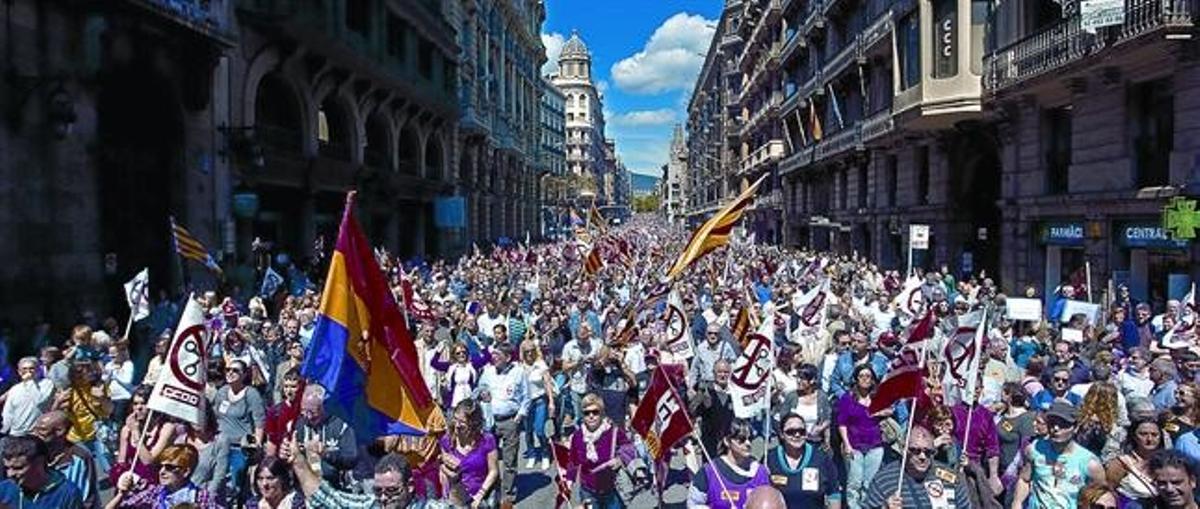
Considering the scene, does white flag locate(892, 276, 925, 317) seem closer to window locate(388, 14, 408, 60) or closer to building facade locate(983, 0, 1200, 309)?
building facade locate(983, 0, 1200, 309)

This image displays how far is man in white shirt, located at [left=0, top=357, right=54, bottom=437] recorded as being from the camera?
8.70 metres

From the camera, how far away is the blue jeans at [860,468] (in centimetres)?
738

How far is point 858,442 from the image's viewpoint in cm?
750

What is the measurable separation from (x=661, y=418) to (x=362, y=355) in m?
2.23

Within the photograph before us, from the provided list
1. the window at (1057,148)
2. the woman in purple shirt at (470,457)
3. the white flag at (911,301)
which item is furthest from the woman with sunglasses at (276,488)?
the window at (1057,148)

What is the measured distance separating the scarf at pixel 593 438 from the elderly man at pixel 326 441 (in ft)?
5.58

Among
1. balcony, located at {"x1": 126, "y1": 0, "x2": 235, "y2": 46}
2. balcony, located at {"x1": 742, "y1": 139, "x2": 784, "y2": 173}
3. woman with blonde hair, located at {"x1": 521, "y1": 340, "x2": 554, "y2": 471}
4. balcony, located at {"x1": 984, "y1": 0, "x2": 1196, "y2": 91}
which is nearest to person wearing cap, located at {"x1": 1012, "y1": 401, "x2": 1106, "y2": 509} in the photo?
woman with blonde hair, located at {"x1": 521, "y1": 340, "x2": 554, "y2": 471}

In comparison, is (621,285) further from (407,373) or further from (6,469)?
(6,469)

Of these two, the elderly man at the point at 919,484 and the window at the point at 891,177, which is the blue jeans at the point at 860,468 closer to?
the elderly man at the point at 919,484

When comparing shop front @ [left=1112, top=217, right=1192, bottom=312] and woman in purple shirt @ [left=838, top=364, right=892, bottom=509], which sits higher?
shop front @ [left=1112, top=217, right=1192, bottom=312]

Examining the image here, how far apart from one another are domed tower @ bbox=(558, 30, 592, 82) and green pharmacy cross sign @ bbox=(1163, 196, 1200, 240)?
148684 mm

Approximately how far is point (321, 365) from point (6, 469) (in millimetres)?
1863

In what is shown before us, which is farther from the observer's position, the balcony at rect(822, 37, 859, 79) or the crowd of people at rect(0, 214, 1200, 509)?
the balcony at rect(822, 37, 859, 79)

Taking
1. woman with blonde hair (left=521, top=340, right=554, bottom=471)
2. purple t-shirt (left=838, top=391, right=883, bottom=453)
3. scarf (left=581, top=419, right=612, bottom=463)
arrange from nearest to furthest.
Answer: scarf (left=581, top=419, right=612, bottom=463) < purple t-shirt (left=838, top=391, right=883, bottom=453) < woman with blonde hair (left=521, top=340, right=554, bottom=471)
